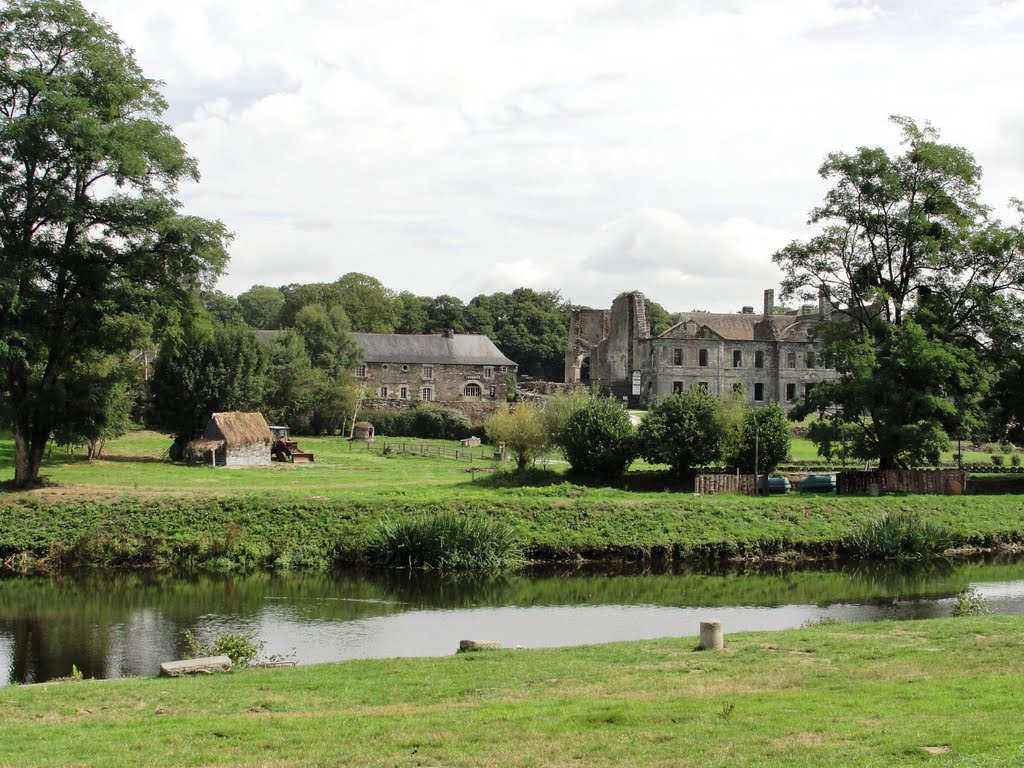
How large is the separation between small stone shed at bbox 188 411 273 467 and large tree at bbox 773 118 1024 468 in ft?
71.7

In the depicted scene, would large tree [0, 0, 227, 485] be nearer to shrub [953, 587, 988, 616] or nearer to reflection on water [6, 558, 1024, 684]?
reflection on water [6, 558, 1024, 684]

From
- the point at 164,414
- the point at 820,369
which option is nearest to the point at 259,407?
the point at 164,414

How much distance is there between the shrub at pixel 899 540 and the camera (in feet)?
102

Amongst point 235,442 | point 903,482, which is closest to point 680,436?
point 903,482

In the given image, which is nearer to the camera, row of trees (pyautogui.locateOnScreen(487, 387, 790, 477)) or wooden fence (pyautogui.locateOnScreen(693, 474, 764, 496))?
wooden fence (pyautogui.locateOnScreen(693, 474, 764, 496))

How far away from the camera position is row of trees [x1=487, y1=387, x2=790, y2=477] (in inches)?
1532

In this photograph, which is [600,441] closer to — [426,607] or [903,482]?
[903,482]

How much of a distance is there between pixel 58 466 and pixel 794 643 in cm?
3192

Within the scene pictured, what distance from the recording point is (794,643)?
15930 mm

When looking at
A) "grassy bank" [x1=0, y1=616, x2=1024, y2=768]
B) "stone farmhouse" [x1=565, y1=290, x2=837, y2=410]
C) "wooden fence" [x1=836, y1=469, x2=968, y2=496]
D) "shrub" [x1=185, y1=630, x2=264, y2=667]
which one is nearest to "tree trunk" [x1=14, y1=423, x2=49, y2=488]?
"shrub" [x1=185, y1=630, x2=264, y2=667]

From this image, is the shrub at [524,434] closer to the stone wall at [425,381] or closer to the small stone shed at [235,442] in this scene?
the small stone shed at [235,442]

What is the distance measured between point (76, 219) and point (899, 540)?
26.5m

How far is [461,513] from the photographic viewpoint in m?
31.0

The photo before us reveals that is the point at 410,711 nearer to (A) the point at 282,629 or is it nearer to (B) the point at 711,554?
(A) the point at 282,629
